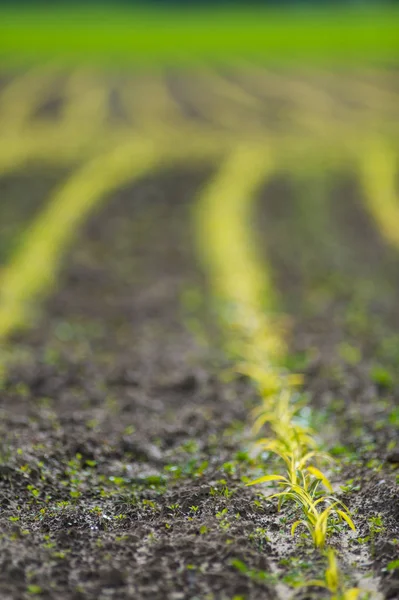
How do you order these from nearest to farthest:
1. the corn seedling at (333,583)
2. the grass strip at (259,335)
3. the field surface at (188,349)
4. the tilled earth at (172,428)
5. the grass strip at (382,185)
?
the corn seedling at (333,583)
the tilled earth at (172,428)
the field surface at (188,349)
the grass strip at (259,335)
the grass strip at (382,185)

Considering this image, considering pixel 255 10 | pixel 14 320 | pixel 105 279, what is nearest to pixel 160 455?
pixel 14 320

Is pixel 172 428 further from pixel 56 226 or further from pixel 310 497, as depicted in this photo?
pixel 56 226

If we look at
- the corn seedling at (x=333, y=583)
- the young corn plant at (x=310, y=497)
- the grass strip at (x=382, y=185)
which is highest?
the grass strip at (x=382, y=185)

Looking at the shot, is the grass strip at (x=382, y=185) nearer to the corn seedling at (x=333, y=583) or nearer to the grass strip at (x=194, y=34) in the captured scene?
the corn seedling at (x=333, y=583)

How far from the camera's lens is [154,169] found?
1586cm

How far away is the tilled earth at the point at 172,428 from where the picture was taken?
13.0ft

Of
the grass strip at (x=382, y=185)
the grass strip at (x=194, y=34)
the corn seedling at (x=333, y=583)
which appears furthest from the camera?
the grass strip at (x=194, y=34)

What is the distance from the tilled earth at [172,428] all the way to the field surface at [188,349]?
0.02 metres

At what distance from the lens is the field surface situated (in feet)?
13.4

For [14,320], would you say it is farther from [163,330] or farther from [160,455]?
[160,455]

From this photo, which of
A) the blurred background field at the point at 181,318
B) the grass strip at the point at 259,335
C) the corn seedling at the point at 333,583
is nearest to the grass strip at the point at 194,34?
the blurred background field at the point at 181,318

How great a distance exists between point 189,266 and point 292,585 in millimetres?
7354

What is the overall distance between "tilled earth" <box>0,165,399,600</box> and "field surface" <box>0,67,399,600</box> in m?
0.02

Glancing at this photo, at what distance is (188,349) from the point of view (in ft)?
26.2
